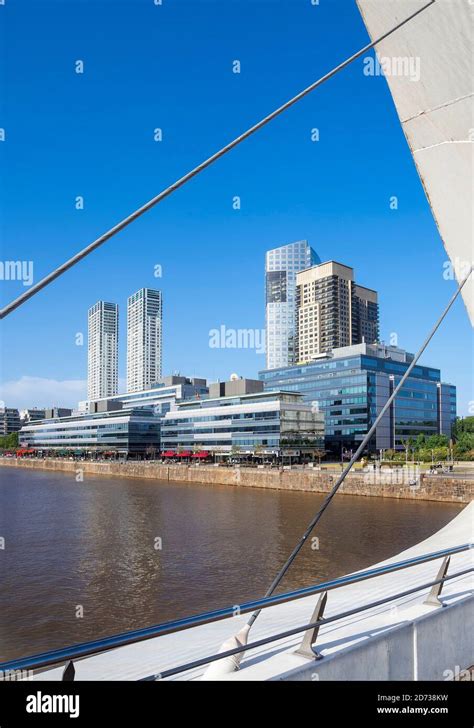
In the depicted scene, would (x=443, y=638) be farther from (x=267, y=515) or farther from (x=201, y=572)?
(x=267, y=515)

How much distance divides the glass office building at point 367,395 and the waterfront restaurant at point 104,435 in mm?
24051

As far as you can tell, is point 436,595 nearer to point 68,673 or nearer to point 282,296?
point 68,673

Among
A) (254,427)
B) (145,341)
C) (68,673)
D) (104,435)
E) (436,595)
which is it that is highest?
(145,341)

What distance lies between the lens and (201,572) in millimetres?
16109

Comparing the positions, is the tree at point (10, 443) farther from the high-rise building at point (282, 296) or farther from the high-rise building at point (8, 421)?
the high-rise building at point (282, 296)

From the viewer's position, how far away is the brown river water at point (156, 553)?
12.4 m

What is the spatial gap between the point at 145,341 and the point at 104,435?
95.6 metres

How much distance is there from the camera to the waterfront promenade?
115 feet

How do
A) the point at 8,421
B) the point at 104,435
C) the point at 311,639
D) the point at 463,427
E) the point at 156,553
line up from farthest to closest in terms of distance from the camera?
the point at 8,421 → the point at 104,435 → the point at 463,427 → the point at 156,553 → the point at 311,639

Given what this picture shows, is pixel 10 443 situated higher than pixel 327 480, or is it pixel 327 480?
pixel 327 480

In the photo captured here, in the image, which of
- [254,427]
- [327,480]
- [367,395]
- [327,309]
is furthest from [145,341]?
[327,480]

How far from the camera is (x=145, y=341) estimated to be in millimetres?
189000

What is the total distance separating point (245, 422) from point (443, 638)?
224ft
